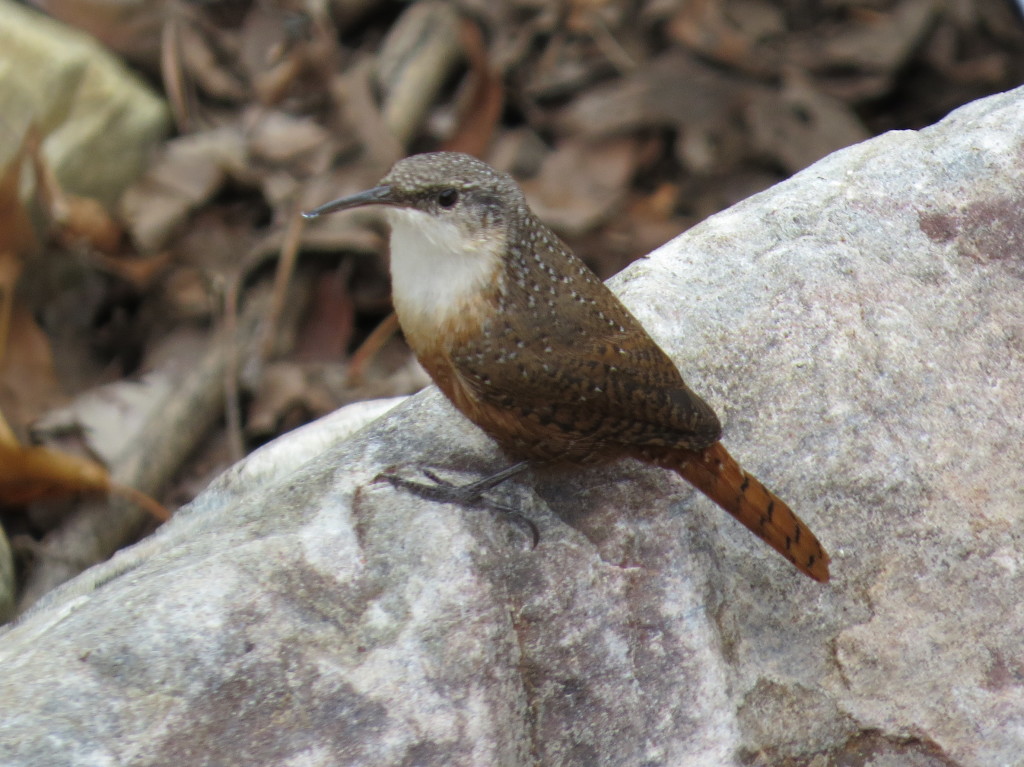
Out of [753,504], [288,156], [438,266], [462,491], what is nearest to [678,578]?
[753,504]

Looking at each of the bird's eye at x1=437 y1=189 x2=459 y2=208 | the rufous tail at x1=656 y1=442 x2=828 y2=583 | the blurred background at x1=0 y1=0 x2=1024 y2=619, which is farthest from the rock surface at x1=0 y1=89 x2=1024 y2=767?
the blurred background at x1=0 y1=0 x2=1024 y2=619

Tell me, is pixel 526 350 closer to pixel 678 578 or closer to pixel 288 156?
pixel 678 578

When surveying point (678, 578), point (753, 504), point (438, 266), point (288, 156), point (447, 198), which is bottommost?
point (288, 156)

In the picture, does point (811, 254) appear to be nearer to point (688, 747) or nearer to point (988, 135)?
point (988, 135)

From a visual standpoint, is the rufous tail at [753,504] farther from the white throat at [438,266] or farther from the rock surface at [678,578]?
the white throat at [438,266]

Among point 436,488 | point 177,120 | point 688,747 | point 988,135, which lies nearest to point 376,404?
point 436,488

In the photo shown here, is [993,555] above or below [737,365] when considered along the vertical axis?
below

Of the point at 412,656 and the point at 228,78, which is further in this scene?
the point at 228,78
